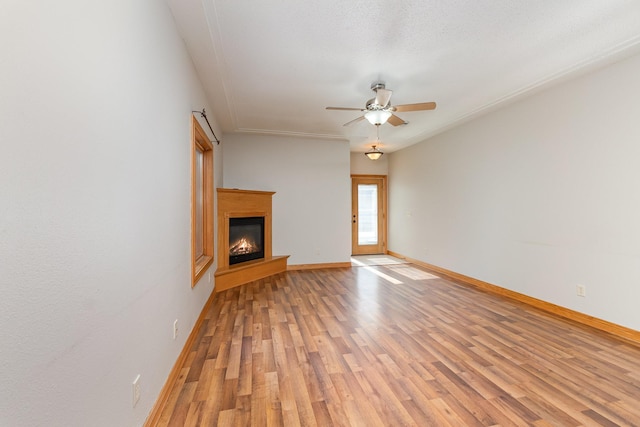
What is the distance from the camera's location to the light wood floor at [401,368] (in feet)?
5.84

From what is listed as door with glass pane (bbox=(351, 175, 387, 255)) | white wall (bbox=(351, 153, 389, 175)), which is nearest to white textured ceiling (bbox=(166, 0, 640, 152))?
white wall (bbox=(351, 153, 389, 175))

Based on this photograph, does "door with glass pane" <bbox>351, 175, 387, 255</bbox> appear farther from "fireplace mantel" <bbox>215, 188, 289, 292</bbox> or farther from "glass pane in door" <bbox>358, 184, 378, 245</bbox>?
"fireplace mantel" <bbox>215, 188, 289, 292</bbox>

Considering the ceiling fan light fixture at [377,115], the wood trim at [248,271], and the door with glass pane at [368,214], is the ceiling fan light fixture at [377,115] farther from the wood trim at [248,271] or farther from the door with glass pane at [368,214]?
the door with glass pane at [368,214]

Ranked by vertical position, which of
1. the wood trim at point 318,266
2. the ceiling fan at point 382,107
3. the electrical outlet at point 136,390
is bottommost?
the wood trim at point 318,266

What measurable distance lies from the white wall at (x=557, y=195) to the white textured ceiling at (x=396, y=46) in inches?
10.6

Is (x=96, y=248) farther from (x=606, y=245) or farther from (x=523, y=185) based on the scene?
(x=523, y=185)

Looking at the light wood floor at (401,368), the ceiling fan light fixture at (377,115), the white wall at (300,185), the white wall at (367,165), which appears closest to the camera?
the light wood floor at (401,368)

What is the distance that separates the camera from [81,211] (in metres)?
1.03

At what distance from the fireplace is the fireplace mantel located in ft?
0.30

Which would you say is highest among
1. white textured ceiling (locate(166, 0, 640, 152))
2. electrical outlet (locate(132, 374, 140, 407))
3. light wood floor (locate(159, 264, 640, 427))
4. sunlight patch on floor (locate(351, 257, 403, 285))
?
white textured ceiling (locate(166, 0, 640, 152))

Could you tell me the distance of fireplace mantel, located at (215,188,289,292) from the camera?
4.65 metres

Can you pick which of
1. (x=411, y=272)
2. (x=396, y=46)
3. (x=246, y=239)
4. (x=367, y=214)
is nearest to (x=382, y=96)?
(x=396, y=46)

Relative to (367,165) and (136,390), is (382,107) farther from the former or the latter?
(367,165)

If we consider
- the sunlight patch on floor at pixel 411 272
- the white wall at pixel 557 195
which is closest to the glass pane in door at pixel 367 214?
the sunlight patch on floor at pixel 411 272
